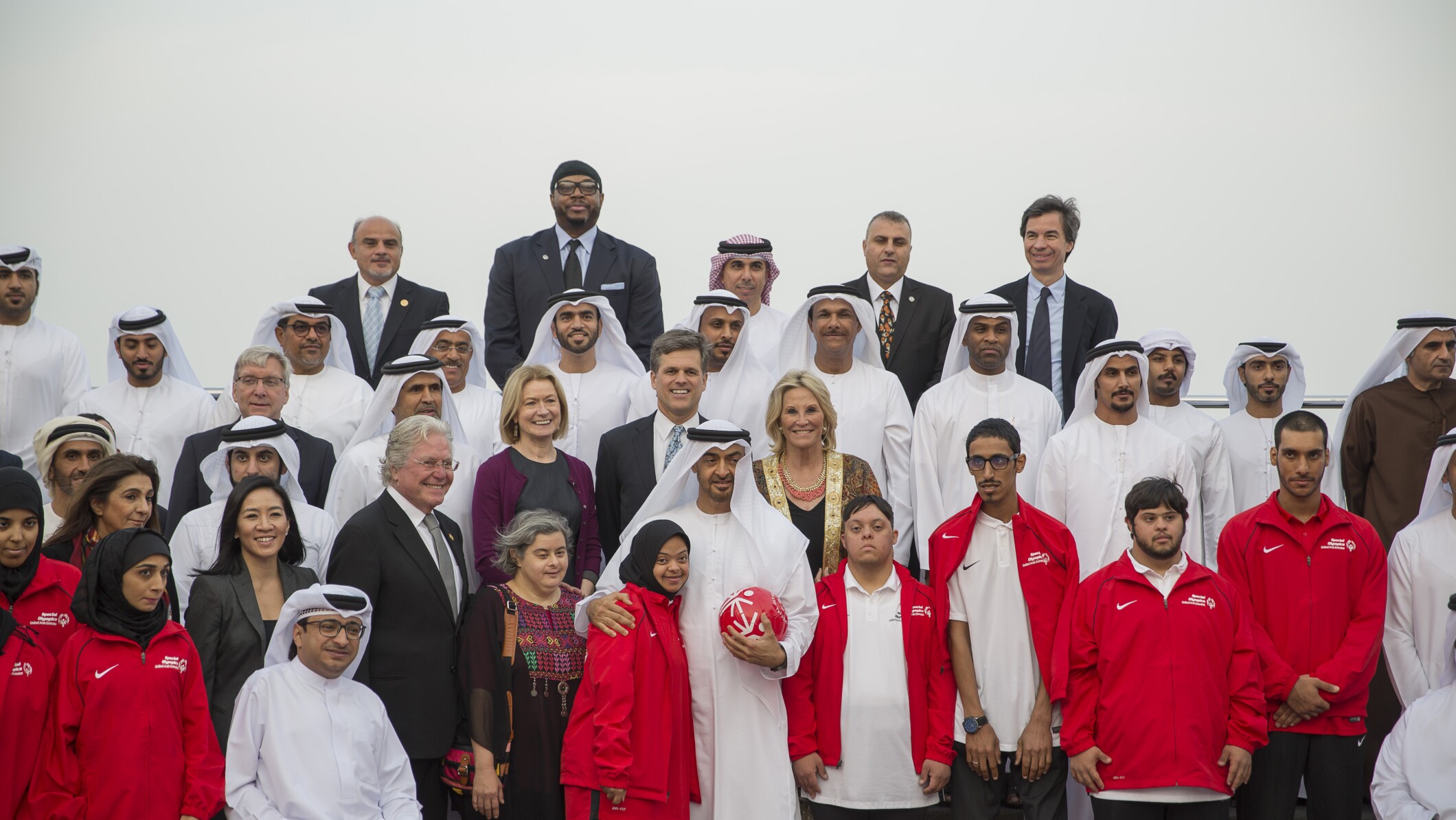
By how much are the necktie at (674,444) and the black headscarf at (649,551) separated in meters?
0.69

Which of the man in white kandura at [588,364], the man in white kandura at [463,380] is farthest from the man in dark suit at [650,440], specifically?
the man in white kandura at [463,380]

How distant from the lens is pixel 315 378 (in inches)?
219

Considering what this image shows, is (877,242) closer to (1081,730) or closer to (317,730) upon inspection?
(1081,730)

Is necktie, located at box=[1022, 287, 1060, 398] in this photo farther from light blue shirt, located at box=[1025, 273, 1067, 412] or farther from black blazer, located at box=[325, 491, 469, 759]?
black blazer, located at box=[325, 491, 469, 759]

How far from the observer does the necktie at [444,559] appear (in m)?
4.13

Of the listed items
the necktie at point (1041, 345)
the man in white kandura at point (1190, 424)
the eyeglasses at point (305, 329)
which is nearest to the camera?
the man in white kandura at point (1190, 424)

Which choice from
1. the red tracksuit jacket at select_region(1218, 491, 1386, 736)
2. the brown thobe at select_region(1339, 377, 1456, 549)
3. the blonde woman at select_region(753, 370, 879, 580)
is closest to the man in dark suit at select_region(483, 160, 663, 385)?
the blonde woman at select_region(753, 370, 879, 580)

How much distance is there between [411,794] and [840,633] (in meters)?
1.38

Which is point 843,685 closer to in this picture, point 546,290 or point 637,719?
point 637,719

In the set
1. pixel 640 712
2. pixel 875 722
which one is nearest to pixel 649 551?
pixel 640 712

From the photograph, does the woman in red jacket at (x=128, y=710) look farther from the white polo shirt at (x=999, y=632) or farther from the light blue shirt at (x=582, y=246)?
the light blue shirt at (x=582, y=246)

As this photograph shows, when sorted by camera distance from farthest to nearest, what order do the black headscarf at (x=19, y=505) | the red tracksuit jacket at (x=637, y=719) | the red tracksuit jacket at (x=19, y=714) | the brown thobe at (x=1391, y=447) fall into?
the brown thobe at (x=1391, y=447) → the red tracksuit jacket at (x=637, y=719) → the black headscarf at (x=19, y=505) → the red tracksuit jacket at (x=19, y=714)

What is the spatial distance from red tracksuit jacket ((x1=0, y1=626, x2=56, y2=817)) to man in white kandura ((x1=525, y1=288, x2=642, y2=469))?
2.21m

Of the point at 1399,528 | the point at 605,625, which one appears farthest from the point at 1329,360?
the point at 605,625
